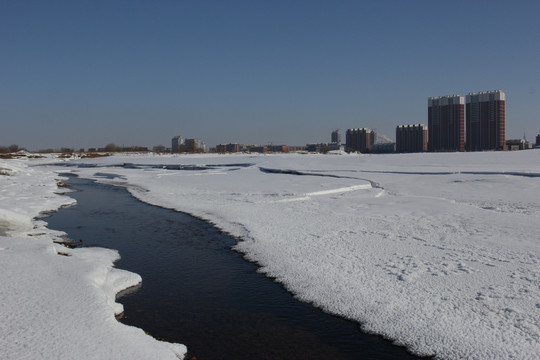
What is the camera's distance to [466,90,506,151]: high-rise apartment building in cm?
9750

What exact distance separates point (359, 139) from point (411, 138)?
35143mm

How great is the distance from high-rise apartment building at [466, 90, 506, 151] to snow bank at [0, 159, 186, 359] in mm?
105042

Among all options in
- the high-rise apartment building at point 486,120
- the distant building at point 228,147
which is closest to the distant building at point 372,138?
the high-rise apartment building at point 486,120

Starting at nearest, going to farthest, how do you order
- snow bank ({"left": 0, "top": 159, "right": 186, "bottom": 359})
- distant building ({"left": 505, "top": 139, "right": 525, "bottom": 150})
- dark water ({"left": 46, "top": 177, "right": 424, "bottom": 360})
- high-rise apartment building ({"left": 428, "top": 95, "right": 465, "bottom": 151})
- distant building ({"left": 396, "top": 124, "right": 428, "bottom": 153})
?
snow bank ({"left": 0, "top": 159, "right": 186, "bottom": 359})
dark water ({"left": 46, "top": 177, "right": 424, "bottom": 360})
distant building ({"left": 505, "top": 139, "right": 525, "bottom": 150})
high-rise apartment building ({"left": 428, "top": 95, "right": 465, "bottom": 151})
distant building ({"left": 396, "top": 124, "right": 428, "bottom": 153})

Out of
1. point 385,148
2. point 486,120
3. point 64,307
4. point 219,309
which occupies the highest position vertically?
point 486,120

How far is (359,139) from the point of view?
160 m

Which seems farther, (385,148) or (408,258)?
(385,148)

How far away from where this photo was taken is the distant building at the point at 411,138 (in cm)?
12331

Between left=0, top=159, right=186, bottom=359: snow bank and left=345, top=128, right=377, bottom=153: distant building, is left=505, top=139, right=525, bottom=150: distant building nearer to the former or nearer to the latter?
left=345, top=128, right=377, bottom=153: distant building

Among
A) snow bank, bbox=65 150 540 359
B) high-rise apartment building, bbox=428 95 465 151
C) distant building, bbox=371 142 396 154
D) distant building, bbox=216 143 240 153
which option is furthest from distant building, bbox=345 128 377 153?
snow bank, bbox=65 150 540 359

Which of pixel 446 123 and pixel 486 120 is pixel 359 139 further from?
pixel 486 120

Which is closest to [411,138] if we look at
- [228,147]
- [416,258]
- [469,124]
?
[469,124]

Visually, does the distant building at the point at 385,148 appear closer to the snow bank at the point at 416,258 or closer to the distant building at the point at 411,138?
the distant building at the point at 411,138

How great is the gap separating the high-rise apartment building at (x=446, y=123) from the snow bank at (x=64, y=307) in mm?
111359
